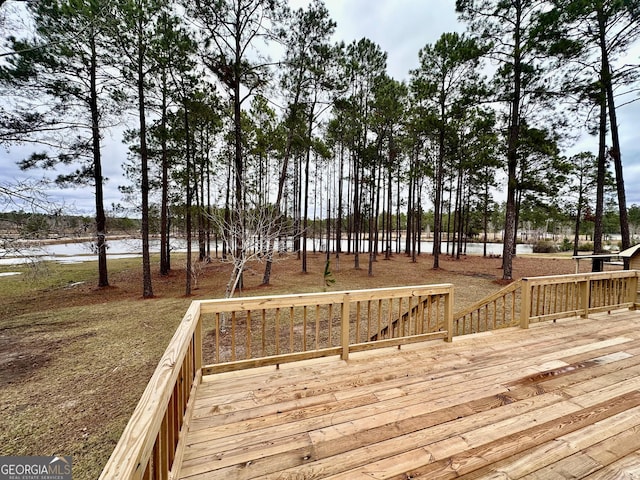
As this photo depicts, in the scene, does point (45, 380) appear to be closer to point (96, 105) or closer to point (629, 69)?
point (96, 105)

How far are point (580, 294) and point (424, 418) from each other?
4.89 metres

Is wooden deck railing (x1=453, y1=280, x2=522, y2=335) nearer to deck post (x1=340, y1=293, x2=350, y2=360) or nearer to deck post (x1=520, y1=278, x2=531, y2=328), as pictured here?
deck post (x1=520, y1=278, x2=531, y2=328)

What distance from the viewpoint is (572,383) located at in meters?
2.52

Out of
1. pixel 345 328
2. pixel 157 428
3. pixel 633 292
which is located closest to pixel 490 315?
pixel 633 292

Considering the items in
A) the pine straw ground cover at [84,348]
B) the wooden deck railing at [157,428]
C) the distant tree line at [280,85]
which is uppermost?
the distant tree line at [280,85]

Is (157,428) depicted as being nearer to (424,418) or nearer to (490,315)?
(424,418)

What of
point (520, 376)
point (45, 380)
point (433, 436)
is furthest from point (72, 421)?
point (520, 376)

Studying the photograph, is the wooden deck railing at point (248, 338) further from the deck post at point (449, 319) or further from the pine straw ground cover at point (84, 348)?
the pine straw ground cover at point (84, 348)

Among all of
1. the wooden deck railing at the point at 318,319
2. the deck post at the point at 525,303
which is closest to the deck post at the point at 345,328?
the wooden deck railing at the point at 318,319

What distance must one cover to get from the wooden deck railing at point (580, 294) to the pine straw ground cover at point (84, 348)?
2.95m

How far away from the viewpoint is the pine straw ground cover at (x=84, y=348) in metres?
3.05

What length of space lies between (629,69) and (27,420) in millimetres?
15525

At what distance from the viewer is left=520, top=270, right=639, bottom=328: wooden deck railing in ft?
13.2

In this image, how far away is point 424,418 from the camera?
2006 mm
